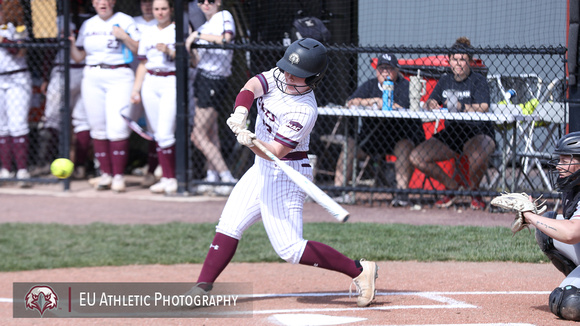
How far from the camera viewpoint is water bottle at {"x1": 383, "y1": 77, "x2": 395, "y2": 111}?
286 inches

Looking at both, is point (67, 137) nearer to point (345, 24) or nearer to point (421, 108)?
point (345, 24)

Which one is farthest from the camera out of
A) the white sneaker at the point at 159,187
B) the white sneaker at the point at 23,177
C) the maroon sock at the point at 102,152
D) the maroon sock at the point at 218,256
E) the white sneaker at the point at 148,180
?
the white sneaker at the point at 148,180

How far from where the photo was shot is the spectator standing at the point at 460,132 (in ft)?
23.1

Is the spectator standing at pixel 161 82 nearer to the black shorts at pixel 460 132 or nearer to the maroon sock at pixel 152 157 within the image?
the maroon sock at pixel 152 157

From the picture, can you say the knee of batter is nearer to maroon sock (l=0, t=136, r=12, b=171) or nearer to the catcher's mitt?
the catcher's mitt

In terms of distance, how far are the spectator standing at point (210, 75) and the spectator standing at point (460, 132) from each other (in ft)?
7.17

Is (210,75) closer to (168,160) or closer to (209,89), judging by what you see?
(209,89)

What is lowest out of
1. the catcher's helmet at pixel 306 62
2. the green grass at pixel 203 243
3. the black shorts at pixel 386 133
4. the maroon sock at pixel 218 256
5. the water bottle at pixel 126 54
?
the green grass at pixel 203 243

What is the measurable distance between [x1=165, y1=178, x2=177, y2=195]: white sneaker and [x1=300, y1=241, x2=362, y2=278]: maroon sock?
4178 millimetres

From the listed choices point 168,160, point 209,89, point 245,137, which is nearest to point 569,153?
point 245,137

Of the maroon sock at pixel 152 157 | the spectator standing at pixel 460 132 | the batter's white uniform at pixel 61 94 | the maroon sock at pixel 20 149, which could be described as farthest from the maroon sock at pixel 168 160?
the spectator standing at pixel 460 132

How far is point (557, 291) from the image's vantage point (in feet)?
12.9

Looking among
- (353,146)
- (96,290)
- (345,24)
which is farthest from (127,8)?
(96,290)

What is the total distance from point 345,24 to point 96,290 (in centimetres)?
470
